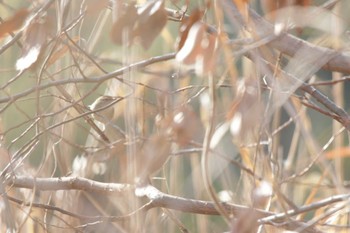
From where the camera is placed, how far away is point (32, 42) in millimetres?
983

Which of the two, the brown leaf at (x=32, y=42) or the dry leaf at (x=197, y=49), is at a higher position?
the brown leaf at (x=32, y=42)

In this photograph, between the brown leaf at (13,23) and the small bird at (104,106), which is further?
the small bird at (104,106)

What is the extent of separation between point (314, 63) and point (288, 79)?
0.44 ft

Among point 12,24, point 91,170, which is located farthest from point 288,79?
point 12,24

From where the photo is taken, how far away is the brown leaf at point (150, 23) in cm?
91

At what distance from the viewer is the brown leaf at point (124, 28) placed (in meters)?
0.91

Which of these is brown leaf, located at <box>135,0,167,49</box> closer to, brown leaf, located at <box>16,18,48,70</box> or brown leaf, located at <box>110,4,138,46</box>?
brown leaf, located at <box>110,4,138,46</box>

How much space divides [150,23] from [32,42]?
164mm

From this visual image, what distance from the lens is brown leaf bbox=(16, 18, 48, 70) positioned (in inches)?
38.3

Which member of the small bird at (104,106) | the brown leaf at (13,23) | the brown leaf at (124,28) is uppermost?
the small bird at (104,106)

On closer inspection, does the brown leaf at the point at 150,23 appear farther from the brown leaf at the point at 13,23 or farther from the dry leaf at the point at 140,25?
the brown leaf at the point at 13,23

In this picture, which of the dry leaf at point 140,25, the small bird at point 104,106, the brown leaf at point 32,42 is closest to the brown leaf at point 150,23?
the dry leaf at point 140,25

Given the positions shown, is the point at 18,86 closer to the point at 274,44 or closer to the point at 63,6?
the point at 274,44

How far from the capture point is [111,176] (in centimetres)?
180
